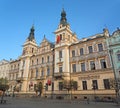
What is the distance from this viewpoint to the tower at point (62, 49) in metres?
38.1

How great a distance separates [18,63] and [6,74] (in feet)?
34.8

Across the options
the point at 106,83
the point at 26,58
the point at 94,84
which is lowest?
the point at 94,84

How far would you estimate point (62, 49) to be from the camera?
41156 millimetres

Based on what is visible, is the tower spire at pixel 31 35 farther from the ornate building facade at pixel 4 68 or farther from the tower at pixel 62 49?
the ornate building facade at pixel 4 68

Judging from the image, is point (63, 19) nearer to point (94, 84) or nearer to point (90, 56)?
point (90, 56)

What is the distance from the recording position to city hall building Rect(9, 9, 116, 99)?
32.0 meters

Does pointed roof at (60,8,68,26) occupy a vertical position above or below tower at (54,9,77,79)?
above

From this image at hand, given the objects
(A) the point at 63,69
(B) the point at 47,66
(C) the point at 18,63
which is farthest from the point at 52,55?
(C) the point at 18,63

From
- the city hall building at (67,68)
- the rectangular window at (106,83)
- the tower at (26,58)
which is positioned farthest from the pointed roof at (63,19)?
the rectangular window at (106,83)

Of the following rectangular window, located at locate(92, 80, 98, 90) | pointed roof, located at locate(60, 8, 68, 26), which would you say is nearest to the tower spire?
pointed roof, located at locate(60, 8, 68, 26)

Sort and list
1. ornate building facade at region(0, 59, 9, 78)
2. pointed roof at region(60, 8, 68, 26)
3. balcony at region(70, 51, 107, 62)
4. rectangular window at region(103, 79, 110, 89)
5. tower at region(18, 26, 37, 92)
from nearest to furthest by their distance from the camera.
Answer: rectangular window at region(103, 79, 110, 89)
balcony at region(70, 51, 107, 62)
pointed roof at region(60, 8, 68, 26)
tower at region(18, 26, 37, 92)
ornate building facade at region(0, 59, 9, 78)

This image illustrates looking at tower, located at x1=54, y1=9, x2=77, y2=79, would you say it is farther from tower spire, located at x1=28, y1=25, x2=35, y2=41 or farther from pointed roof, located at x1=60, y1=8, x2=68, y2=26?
tower spire, located at x1=28, y1=25, x2=35, y2=41

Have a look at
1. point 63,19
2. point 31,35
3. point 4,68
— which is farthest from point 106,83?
point 4,68

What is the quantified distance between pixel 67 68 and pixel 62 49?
6815 mm
